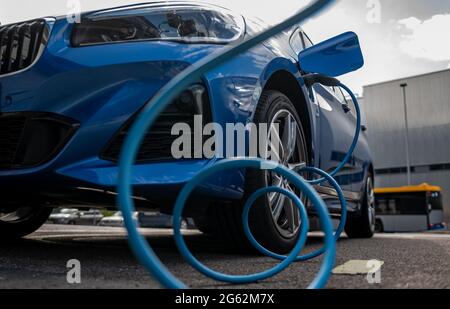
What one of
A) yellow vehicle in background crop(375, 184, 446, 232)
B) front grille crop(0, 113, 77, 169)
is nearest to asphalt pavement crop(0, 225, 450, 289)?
front grille crop(0, 113, 77, 169)

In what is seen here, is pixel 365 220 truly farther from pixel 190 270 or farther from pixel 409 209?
pixel 409 209

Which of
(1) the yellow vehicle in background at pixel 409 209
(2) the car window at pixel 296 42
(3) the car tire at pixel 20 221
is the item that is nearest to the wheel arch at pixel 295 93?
(2) the car window at pixel 296 42

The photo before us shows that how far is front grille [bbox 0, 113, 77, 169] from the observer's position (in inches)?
78.7

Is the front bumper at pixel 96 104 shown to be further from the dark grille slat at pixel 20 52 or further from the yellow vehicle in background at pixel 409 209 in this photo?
the yellow vehicle in background at pixel 409 209

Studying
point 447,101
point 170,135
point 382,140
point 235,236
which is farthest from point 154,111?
point 382,140

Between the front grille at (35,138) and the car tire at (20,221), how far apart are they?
1.70m

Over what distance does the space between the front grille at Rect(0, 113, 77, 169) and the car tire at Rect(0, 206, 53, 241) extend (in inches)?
66.8

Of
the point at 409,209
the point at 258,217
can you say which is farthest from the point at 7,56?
the point at 409,209

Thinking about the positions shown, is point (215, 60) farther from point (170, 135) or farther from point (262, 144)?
point (262, 144)

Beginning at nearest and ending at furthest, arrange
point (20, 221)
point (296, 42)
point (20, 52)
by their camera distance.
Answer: point (20, 52) < point (296, 42) < point (20, 221)

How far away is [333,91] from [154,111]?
9.83 feet

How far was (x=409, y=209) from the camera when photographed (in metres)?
12.9

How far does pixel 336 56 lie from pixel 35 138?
1.54m

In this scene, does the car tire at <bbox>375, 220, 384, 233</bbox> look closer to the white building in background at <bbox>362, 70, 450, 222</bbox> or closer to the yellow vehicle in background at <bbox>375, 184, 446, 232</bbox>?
the yellow vehicle in background at <bbox>375, 184, 446, 232</bbox>
